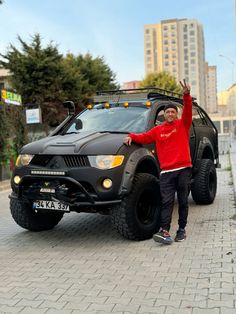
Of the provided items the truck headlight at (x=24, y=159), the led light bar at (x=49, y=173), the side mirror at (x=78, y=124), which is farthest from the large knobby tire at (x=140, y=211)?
the side mirror at (x=78, y=124)

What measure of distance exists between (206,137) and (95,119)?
2.64 metres

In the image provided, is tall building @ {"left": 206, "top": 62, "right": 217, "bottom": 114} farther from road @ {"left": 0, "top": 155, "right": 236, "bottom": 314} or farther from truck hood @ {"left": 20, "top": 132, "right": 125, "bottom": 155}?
truck hood @ {"left": 20, "top": 132, "right": 125, "bottom": 155}

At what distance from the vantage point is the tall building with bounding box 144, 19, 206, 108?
440 feet

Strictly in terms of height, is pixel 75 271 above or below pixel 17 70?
below

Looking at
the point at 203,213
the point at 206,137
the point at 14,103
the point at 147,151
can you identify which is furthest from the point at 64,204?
the point at 14,103

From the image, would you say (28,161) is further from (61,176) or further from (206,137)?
(206,137)

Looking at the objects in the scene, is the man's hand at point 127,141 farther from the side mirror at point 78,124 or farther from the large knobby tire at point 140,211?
the side mirror at point 78,124

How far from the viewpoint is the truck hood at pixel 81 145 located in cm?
568

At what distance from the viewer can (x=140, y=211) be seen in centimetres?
609

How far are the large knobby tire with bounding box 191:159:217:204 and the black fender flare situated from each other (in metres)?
2.17

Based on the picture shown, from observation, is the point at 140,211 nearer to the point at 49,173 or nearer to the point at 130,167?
the point at 130,167

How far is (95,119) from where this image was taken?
7000mm

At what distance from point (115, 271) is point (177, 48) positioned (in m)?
140

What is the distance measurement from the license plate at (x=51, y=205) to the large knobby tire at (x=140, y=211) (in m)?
0.60
